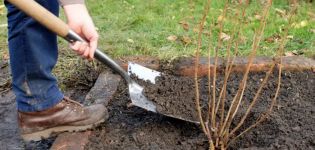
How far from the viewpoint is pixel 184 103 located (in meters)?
2.37

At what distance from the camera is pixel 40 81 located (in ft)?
6.98

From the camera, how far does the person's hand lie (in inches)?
73.9

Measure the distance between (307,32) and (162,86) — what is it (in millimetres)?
1871

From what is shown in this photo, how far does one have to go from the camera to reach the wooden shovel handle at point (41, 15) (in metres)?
1.75

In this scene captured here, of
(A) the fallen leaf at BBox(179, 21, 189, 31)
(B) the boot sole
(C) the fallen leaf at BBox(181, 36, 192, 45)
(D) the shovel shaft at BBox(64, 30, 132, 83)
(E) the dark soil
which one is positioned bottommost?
(A) the fallen leaf at BBox(179, 21, 189, 31)

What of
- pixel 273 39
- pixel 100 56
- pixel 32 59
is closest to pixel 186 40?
pixel 273 39

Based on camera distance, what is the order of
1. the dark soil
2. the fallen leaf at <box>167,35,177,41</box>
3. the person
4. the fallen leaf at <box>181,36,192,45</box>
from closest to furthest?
the person < the dark soil < the fallen leaf at <box>181,36,192,45</box> < the fallen leaf at <box>167,35,177,41</box>

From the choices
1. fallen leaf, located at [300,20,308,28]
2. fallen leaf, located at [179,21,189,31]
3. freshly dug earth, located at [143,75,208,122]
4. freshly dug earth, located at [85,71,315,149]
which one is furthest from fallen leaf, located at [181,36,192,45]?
fallen leaf, located at [300,20,308,28]

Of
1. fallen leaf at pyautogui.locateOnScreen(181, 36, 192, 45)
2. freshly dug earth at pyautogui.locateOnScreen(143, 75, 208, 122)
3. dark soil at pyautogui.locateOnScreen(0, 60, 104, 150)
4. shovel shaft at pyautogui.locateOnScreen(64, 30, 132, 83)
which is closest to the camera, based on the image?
shovel shaft at pyautogui.locateOnScreen(64, 30, 132, 83)

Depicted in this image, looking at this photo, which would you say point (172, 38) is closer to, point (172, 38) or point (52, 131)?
point (172, 38)

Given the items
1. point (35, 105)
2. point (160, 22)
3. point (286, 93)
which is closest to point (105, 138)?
point (35, 105)

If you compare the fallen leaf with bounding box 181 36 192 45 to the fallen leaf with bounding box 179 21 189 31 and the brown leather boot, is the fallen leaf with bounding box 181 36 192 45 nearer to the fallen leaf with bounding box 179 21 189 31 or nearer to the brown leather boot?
the fallen leaf with bounding box 179 21 189 31

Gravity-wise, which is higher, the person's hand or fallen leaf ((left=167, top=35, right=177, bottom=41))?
the person's hand

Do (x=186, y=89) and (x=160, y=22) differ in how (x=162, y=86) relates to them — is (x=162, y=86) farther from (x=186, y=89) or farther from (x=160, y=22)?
(x=160, y=22)
